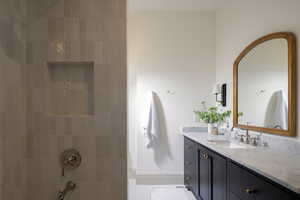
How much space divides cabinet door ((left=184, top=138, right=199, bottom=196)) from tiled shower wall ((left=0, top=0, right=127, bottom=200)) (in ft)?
5.38

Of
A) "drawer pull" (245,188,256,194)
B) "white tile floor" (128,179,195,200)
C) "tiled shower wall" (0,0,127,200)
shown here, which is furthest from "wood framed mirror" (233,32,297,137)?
"tiled shower wall" (0,0,127,200)

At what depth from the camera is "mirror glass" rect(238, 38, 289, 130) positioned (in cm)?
183

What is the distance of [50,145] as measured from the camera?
3.86ft

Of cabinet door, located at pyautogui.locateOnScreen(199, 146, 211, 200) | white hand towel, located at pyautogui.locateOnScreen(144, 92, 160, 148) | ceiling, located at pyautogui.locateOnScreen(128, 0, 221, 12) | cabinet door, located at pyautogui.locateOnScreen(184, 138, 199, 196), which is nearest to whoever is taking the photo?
cabinet door, located at pyautogui.locateOnScreen(199, 146, 211, 200)

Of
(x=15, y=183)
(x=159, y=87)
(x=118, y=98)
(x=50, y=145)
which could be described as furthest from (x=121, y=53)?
(x=159, y=87)

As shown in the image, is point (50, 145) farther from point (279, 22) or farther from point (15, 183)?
point (279, 22)

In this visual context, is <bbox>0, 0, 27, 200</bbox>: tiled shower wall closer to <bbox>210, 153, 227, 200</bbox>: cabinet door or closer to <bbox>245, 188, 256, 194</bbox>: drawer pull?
<bbox>245, 188, 256, 194</bbox>: drawer pull

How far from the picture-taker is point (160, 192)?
9.77 ft

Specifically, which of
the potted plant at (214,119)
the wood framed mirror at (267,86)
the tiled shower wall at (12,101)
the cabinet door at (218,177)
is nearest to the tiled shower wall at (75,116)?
the tiled shower wall at (12,101)

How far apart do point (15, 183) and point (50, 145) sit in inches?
10.4

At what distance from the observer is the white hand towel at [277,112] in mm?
1797

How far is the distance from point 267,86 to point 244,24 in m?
1.01

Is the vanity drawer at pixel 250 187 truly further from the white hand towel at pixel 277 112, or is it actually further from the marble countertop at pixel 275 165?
the white hand towel at pixel 277 112

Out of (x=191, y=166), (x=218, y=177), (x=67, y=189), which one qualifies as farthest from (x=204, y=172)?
(x=67, y=189)
